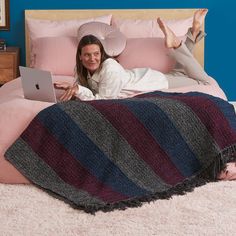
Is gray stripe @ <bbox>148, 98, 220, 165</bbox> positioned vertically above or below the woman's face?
below

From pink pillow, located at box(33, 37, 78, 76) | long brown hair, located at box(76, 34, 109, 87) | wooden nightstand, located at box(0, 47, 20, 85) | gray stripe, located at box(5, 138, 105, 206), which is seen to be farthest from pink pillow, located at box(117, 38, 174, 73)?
gray stripe, located at box(5, 138, 105, 206)

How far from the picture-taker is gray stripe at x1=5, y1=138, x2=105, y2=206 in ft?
6.93

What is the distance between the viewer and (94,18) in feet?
12.8

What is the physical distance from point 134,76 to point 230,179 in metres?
0.99

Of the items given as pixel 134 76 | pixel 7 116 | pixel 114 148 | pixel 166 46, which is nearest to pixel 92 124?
pixel 114 148

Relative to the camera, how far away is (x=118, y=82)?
2.67 metres

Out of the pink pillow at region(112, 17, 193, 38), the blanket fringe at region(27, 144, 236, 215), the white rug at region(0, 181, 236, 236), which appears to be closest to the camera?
the white rug at region(0, 181, 236, 236)

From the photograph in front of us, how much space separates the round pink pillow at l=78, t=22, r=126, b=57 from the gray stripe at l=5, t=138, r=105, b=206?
1460 mm

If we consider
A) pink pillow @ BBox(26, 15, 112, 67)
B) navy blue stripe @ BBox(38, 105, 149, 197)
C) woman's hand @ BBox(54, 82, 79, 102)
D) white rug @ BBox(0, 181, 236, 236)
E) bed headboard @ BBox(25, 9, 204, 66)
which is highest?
bed headboard @ BBox(25, 9, 204, 66)

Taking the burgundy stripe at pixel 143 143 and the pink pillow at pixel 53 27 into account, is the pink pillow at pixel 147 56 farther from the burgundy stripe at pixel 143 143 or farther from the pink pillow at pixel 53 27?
the burgundy stripe at pixel 143 143

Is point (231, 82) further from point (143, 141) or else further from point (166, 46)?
point (143, 141)

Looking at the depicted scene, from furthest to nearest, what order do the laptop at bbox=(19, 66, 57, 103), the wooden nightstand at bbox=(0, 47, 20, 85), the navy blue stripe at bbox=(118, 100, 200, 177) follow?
the wooden nightstand at bbox=(0, 47, 20, 85) < the laptop at bbox=(19, 66, 57, 103) < the navy blue stripe at bbox=(118, 100, 200, 177)

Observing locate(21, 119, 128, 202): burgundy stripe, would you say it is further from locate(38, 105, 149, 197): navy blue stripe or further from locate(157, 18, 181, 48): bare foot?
locate(157, 18, 181, 48): bare foot

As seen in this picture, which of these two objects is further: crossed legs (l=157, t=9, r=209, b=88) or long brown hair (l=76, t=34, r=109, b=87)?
crossed legs (l=157, t=9, r=209, b=88)
